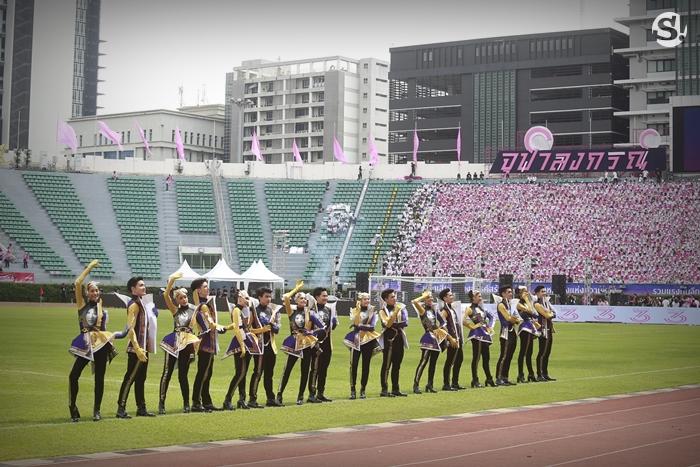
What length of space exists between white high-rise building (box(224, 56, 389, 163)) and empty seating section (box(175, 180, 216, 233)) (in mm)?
52446

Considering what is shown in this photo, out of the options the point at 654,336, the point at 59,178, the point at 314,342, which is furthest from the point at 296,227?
the point at 314,342

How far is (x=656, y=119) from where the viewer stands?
115m

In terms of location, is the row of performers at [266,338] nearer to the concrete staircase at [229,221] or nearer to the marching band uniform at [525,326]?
the marching band uniform at [525,326]

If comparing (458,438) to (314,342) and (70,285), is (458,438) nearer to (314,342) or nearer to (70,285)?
(314,342)

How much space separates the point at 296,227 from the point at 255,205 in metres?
4.82

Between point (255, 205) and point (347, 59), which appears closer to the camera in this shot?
point (255, 205)

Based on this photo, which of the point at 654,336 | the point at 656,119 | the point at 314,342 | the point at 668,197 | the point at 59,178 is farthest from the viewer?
the point at 656,119

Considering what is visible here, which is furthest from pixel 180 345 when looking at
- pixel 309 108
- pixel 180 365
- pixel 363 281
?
pixel 309 108

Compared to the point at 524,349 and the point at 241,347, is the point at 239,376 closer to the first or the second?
the point at 241,347

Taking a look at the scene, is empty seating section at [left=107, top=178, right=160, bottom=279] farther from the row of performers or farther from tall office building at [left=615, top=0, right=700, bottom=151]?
Answer: the row of performers

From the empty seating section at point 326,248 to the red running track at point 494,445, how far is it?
63.4 meters

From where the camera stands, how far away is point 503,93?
431ft

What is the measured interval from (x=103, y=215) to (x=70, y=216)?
2982mm

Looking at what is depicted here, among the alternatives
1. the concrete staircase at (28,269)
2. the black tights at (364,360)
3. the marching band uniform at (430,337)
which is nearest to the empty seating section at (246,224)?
the concrete staircase at (28,269)
